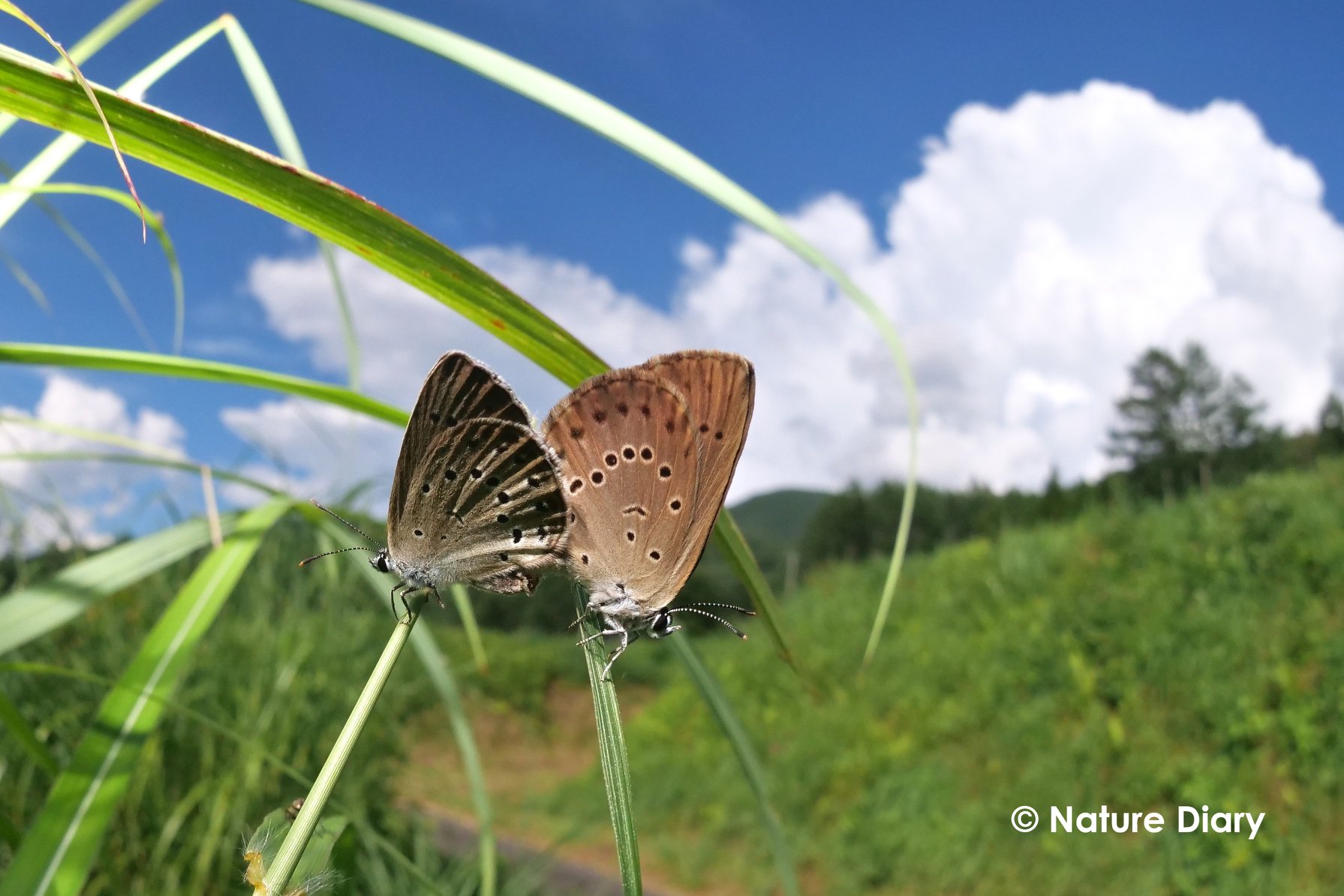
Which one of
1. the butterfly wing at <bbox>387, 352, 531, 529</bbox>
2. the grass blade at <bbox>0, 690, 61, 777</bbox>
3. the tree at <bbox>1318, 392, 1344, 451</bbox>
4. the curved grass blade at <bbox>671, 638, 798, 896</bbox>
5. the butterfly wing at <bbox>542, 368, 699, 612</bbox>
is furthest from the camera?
the tree at <bbox>1318, 392, 1344, 451</bbox>

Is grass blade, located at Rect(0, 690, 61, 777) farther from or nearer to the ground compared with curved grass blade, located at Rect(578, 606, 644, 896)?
nearer to the ground

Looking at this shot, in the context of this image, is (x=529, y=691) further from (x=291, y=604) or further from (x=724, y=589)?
(x=291, y=604)

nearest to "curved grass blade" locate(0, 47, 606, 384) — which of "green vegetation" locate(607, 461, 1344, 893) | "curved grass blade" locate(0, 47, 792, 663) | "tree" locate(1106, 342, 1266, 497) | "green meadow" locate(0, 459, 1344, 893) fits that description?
"curved grass blade" locate(0, 47, 792, 663)

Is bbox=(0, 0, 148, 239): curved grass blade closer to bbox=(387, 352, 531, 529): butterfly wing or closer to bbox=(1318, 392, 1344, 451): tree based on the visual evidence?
bbox=(387, 352, 531, 529): butterfly wing

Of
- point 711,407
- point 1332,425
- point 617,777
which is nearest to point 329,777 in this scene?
point 617,777

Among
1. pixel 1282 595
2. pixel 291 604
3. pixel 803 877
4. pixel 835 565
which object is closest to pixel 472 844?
pixel 291 604

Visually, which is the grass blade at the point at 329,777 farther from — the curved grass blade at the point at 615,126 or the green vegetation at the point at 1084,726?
the green vegetation at the point at 1084,726

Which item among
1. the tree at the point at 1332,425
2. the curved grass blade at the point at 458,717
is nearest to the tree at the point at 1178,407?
the tree at the point at 1332,425
